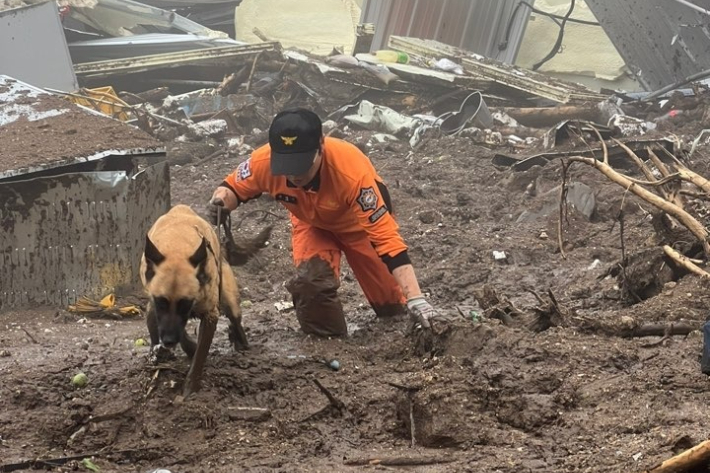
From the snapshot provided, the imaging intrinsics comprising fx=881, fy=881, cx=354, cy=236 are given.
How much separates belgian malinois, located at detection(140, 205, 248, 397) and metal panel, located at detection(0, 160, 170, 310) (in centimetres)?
215

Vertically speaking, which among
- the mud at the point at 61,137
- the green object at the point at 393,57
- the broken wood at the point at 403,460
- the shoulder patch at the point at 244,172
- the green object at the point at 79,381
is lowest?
the green object at the point at 79,381

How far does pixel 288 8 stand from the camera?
69.5ft

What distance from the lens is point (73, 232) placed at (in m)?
7.22

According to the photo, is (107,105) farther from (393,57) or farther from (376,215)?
(376,215)

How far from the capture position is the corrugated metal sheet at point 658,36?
45.3 feet

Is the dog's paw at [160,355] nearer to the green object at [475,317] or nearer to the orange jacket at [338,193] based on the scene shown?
the orange jacket at [338,193]

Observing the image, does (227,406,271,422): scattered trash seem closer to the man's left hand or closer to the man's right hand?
the man's left hand

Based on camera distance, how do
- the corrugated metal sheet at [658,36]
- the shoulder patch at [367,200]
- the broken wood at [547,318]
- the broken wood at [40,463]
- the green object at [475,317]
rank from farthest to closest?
the corrugated metal sheet at [658,36], the green object at [475,317], the broken wood at [547,318], the shoulder patch at [367,200], the broken wood at [40,463]

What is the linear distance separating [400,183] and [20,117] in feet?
15.4

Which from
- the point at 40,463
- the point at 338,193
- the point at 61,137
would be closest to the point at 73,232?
the point at 61,137

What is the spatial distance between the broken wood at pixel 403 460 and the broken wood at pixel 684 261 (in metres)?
2.55

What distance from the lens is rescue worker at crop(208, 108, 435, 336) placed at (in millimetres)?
5223

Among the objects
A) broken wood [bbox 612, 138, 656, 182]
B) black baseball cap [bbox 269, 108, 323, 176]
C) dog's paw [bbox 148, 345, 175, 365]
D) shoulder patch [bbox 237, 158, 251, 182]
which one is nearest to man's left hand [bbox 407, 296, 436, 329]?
black baseball cap [bbox 269, 108, 323, 176]

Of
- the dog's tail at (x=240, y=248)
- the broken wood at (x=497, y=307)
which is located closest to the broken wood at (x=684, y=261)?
the broken wood at (x=497, y=307)
